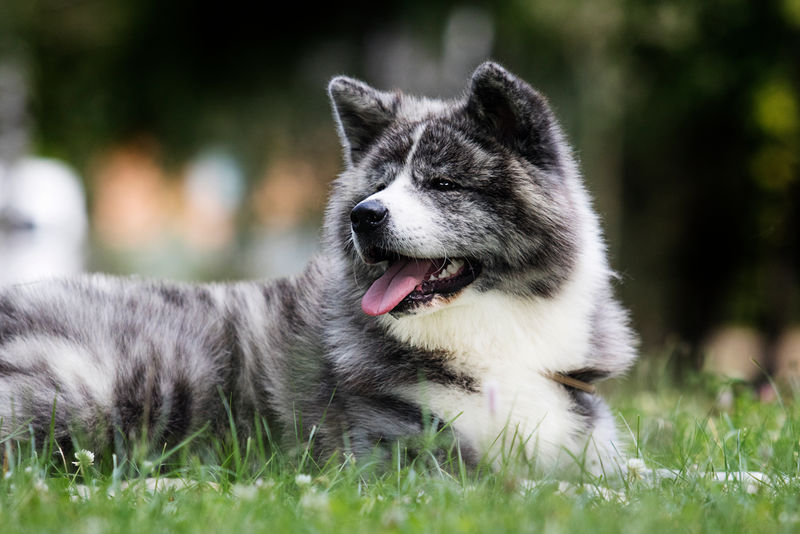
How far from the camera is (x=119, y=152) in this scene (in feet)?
37.0

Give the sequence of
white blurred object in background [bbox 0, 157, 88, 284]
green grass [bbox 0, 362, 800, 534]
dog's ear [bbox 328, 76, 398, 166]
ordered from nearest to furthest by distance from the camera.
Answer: green grass [bbox 0, 362, 800, 534], dog's ear [bbox 328, 76, 398, 166], white blurred object in background [bbox 0, 157, 88, 284]

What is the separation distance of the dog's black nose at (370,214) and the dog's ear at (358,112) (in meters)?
0.70

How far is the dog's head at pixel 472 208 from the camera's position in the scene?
3227 millimetres

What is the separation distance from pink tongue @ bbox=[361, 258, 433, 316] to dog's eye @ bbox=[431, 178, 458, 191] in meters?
0.30

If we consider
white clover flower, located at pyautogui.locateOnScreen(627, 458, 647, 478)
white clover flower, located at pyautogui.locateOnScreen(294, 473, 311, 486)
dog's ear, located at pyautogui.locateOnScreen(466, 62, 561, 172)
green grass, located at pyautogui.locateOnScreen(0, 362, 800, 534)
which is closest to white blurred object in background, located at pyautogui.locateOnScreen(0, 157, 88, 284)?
dog's ear, located at pyautogui.locateOnScreen(466, 62, 561, 172)

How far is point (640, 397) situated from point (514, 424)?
7.10ft

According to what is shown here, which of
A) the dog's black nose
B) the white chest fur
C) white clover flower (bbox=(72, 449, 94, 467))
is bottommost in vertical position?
white clover flower (bbox=(72, 449, 94, 467))

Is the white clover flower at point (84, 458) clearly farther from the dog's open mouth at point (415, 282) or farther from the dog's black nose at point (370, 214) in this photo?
the dog's black nose at point (370, 214)

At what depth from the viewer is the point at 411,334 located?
10.7ft

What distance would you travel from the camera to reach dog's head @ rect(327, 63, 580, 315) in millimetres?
3227

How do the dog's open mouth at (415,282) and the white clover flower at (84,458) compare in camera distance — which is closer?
the white clover flower at (84,458)

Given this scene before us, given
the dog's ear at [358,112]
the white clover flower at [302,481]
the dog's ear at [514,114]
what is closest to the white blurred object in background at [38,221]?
the dog's ear at [358,112]

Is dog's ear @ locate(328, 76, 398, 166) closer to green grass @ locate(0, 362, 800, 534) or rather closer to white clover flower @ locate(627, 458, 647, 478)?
green grass @ locate(0, 362, 800, 534)

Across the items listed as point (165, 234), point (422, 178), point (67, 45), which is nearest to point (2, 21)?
point (67, 45)
